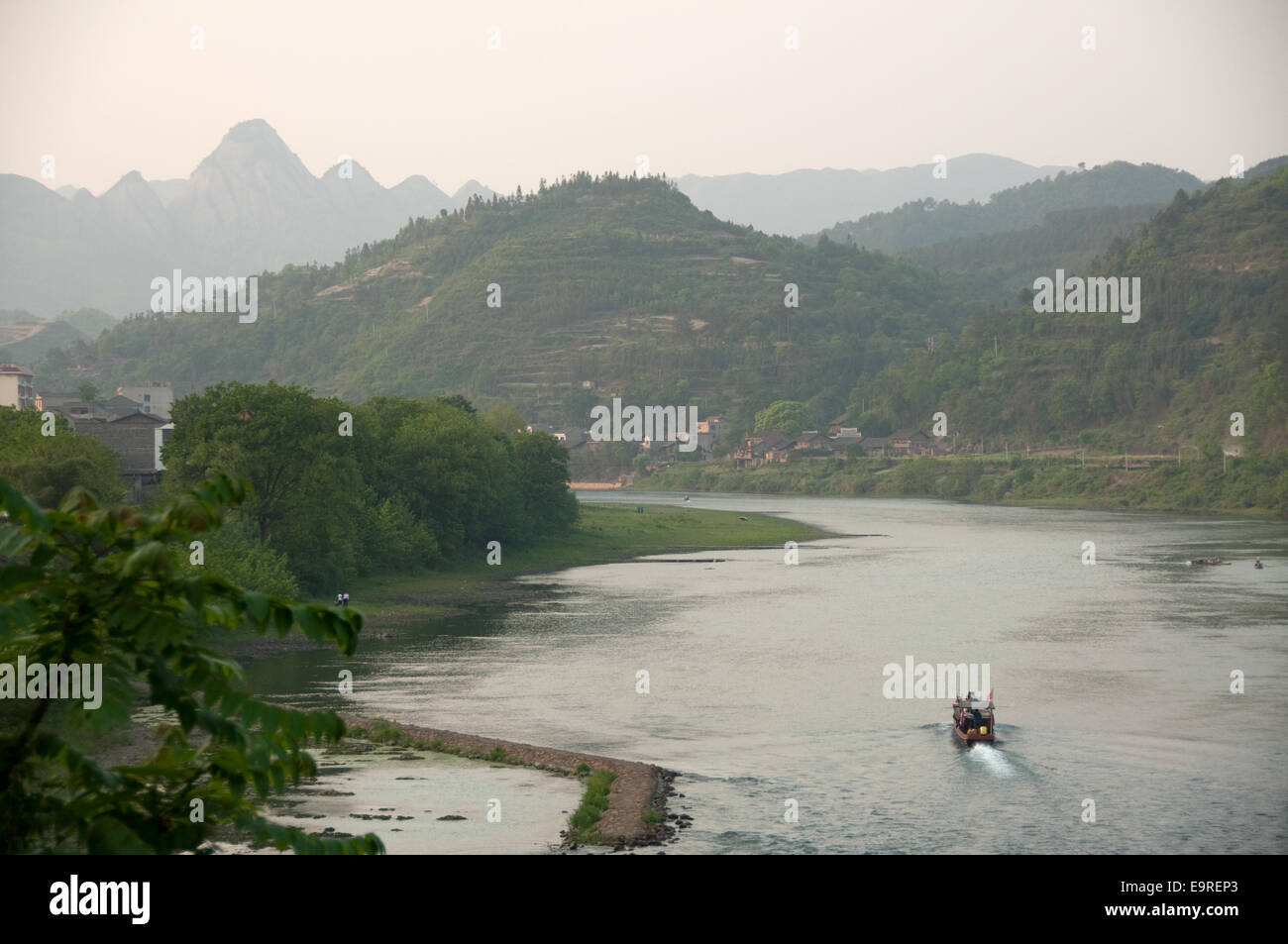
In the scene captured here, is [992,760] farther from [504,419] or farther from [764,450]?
[764,450]

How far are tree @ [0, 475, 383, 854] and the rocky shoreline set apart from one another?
65.0 ft

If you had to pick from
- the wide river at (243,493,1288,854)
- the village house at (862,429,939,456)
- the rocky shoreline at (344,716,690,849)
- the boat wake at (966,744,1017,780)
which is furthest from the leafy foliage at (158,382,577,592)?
the village house at (862,429,939,456)

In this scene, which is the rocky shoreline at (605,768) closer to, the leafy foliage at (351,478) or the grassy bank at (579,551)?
the grassy bank at (579,551)

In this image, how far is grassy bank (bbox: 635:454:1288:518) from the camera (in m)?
125

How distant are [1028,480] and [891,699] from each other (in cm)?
11572

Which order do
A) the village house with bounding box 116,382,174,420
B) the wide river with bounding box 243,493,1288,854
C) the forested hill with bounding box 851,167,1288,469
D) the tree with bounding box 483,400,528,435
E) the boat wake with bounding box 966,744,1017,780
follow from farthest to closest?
the forested hill with bounding box 851,167,1288,469, the village house with bounding box 116,382,174,420, the tree with bounding box 483,400,528,435, the boat wake with bounding box 966,744,1017,780, the wide river with bounding box 243,493,1288,854

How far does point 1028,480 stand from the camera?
150375 mm

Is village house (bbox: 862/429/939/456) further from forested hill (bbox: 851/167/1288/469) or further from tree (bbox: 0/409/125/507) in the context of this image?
tree (bbox: 0/409/125/507)

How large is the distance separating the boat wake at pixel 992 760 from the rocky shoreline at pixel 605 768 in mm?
7830

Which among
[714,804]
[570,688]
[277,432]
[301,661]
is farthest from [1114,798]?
[277,432]

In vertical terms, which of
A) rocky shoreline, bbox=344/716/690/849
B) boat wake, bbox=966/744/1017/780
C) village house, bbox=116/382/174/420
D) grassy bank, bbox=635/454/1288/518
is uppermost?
village house, bbox=116/382/174/420

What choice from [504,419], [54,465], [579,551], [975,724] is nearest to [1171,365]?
[504,419]
